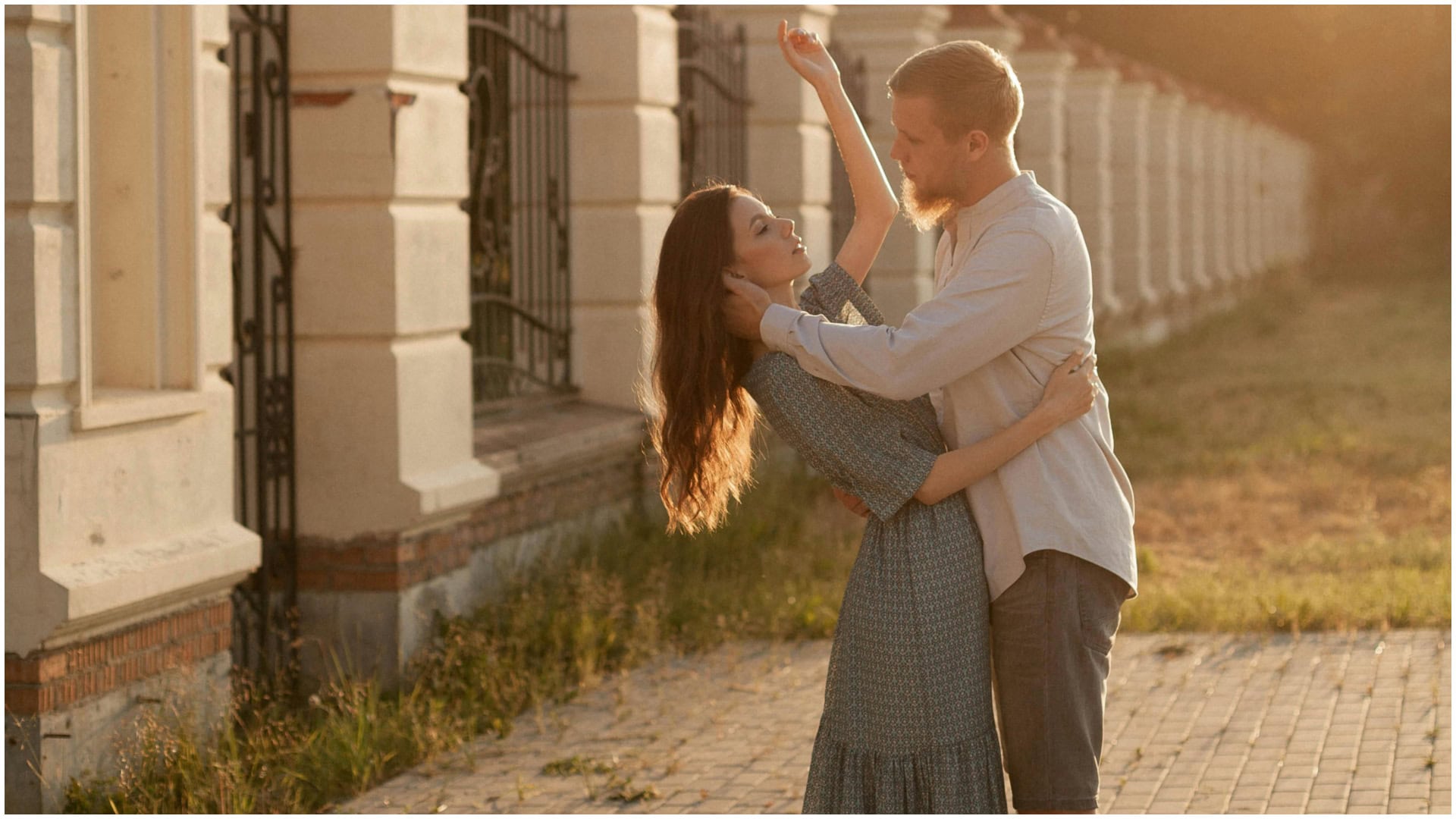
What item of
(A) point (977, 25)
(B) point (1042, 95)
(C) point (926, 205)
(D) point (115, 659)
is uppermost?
(A) point (977, 25)

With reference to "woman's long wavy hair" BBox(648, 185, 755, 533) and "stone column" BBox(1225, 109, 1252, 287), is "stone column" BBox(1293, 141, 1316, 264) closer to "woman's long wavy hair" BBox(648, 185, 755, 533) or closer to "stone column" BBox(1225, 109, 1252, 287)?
"stone column" BBox(1225, 109, 1252, 287)

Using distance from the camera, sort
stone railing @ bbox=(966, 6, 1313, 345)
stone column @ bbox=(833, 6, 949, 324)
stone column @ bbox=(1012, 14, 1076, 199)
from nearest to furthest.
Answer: stone column @ bbox=(833, 6, 949, 324) < stone column @ bbox=(1012, 14, 1076, 199) < stone railing @ bbox=(966, 6, 1313, 345)

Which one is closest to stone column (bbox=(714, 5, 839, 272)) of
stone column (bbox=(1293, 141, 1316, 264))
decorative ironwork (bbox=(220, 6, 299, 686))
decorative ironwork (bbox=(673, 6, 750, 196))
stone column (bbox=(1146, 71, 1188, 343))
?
decorative ironwork (bbox=(673, 6, 750, 196))

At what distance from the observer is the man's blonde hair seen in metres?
3.06

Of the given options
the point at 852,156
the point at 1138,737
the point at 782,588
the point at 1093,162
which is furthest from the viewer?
the point at 1093,162

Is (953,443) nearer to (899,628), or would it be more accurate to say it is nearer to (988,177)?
(899,628)

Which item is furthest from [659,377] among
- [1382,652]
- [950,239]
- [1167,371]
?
[1167,371]

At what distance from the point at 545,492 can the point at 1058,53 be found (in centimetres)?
1120

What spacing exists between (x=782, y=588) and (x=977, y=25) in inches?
304

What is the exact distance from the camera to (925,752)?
3.11 m

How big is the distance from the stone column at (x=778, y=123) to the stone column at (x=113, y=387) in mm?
6083

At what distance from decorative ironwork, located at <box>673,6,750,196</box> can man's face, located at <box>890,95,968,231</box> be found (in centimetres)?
673

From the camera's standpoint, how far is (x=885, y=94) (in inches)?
512

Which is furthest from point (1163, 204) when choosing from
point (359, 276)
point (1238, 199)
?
point (359, 276)
